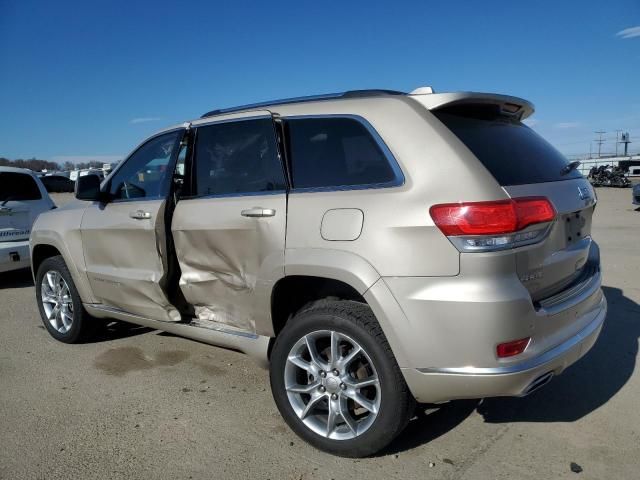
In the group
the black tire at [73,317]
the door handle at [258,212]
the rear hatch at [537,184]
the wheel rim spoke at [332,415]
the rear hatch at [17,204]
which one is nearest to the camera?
the rear hatch at [537,184]

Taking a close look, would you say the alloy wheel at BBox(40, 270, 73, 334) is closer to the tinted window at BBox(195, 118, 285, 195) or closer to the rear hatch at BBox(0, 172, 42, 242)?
the tinted window at BBox(195, 118, 285, 195)

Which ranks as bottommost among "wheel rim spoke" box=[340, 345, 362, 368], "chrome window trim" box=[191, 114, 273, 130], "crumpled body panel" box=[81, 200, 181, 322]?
"wheel rim spoke" box=[340, 345, 362, 368]

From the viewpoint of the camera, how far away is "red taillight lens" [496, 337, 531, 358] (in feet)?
7.68

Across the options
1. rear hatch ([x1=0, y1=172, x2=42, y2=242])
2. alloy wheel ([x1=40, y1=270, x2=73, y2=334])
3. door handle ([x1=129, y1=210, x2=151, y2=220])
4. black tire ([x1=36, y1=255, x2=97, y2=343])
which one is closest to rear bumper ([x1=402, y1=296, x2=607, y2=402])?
door handle ([x1=129, y1=210, x2=151, y2=220])

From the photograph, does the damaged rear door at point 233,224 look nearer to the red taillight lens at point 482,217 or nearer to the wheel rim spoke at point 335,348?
the wheel rim spoke at point 335,348

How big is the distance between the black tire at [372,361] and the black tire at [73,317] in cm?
246

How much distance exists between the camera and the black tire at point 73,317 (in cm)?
458

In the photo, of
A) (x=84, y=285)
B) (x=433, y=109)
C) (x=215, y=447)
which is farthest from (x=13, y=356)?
(x=433, y=109)

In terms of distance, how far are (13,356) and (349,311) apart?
345cm

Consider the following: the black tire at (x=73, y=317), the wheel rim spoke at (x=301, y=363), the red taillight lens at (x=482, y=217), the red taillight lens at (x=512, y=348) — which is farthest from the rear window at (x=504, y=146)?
the black tire at (x=73, y=317)

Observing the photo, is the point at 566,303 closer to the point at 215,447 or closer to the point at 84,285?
the point at 215,447

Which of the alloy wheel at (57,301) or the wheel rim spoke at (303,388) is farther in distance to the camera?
the alloy wheel at (57,301)

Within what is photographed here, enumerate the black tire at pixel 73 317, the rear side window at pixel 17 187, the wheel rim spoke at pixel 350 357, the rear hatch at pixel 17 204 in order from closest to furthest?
the wheel rim spoke at pixel 350 357, the black tire at pixel 73 317, the rear hatch at pixel 17 204, the rear side window at pixel 17 187

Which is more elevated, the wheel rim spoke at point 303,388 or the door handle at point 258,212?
the door handle at point 258,212
